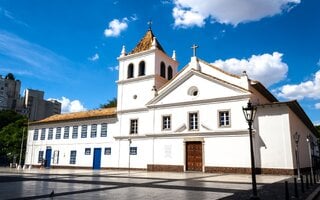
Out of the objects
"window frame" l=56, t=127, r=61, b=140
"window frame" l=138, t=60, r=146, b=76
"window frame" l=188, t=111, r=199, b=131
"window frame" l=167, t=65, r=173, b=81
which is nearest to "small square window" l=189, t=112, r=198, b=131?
"window frame" l=188, t=111, r=199, b=131

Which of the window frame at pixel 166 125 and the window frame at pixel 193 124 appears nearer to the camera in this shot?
the window frame at pixel 193 124

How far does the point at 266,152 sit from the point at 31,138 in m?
31.7

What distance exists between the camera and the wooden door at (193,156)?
2539cm

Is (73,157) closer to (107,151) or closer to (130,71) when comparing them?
(107,151)

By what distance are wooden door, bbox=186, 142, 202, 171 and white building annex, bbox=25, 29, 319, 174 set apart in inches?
3.4

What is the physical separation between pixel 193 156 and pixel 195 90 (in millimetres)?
5976

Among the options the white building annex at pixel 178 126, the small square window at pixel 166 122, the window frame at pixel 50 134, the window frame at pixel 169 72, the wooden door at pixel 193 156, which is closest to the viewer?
the white building annex at pixel 178 126

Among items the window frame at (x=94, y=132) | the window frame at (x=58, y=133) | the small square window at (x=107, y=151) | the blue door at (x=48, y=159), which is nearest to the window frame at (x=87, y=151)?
the window frame at (x=94, y=132)

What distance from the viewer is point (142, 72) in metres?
31.8

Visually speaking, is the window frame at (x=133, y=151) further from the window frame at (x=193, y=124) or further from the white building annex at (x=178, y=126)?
the window frame at (x=193, y=124)

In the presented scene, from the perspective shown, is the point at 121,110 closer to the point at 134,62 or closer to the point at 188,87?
the point at 134,62

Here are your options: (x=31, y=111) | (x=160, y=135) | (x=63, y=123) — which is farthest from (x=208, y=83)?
(x=31, y=111)

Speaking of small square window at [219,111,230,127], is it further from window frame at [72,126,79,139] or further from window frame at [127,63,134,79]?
window frame at [72,126,79,139]

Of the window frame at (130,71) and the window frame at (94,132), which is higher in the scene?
the window frame at (130,71)
